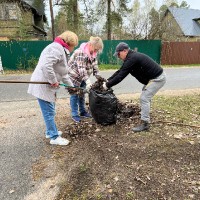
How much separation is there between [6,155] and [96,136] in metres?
1.40

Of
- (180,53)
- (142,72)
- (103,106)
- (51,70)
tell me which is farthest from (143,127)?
(180,53)

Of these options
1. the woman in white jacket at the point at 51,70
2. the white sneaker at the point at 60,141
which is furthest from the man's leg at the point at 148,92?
the woman in white jacket at the point at 51,70

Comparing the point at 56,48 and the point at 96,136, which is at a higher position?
the point at 56,48

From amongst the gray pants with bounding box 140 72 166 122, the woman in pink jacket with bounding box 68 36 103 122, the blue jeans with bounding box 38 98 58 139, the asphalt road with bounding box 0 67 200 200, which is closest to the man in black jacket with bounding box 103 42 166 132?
the gray pants with bounding box 140 72 166 122

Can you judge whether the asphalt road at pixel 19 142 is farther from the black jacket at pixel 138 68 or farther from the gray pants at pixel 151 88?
the gray pants at pixel 151 88

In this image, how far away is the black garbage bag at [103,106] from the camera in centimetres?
415

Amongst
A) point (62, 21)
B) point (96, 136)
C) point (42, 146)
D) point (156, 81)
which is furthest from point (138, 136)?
point (62, 21)

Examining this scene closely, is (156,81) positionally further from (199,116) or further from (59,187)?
(59,187)

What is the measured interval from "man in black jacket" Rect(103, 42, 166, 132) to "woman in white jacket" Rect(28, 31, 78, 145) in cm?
75

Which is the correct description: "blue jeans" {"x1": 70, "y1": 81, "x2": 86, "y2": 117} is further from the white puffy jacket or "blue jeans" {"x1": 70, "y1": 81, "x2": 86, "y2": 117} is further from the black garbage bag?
the white puffy jacket

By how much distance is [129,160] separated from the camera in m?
3.33

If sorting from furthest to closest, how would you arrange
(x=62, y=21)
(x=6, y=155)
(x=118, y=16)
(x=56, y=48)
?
(x=62, y=21)
(x=118, y=16)
(x=6, y=155)
(x=56, y=48)

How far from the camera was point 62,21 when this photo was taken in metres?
24.6

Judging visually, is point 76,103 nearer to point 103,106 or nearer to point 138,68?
point 103,106
